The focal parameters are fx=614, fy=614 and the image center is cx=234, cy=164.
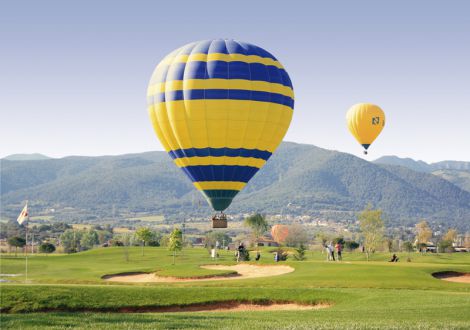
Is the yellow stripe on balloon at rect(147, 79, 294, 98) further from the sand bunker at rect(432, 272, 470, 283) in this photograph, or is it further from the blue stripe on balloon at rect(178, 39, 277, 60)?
the sand bunker at rect(432, 272, 470, 283)

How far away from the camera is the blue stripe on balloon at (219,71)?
204 feet

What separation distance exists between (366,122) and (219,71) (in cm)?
5454

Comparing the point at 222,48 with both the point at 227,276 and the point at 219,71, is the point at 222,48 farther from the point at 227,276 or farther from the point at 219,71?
the point at 227,276

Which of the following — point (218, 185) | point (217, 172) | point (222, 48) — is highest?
point (222, 48)

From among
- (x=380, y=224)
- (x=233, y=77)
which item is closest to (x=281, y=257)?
(x=233, y=77)

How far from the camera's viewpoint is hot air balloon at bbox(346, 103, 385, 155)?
4358 inches

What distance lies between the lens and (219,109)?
Result: 204 feet

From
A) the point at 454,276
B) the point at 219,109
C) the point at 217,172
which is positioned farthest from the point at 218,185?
the point at 454,276

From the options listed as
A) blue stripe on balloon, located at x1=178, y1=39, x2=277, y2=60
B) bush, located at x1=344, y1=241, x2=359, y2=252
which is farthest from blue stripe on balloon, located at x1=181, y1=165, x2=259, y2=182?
bush, located at x1=344, y1=241, x2=359, y2=252

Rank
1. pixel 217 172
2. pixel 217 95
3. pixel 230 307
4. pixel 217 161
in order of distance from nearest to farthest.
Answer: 1. pixel 230 307
2. pixel 217 95
3. pixel 217 161
4. pixel 217 172

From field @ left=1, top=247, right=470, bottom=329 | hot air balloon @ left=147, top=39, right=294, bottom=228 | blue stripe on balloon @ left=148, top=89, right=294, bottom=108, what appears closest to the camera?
field @ left=1, top=247, right=470, bottom=329

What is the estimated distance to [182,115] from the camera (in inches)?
2484

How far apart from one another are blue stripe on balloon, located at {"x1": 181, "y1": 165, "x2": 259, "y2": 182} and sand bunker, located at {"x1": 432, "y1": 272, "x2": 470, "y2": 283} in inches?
880

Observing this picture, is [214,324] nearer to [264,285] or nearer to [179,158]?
[264,285]
